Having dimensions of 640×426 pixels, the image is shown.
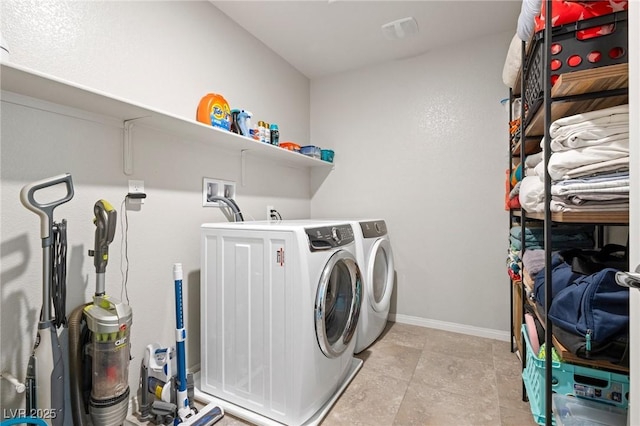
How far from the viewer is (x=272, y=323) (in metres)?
1.47

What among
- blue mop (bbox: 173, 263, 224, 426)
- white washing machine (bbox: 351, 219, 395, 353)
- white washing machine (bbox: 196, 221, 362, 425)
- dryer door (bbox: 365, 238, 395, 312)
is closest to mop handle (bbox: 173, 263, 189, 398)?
A: blue mop (bbox: 173, 263, 224, 426)

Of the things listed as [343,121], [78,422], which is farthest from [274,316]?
[343,121]

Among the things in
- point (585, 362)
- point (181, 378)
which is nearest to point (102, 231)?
point (181, 378)

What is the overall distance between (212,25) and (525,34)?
191 centimetres

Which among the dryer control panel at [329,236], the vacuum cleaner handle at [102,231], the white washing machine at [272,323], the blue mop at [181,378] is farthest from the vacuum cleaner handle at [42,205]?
the dryer control panel at [329,236]

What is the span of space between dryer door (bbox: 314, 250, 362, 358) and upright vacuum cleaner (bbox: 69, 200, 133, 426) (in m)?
0.96

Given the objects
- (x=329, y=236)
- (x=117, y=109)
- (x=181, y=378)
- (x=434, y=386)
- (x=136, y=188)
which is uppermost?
(x=117, y=109)

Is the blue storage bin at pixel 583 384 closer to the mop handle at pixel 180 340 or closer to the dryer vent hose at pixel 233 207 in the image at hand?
the mop handle at pixel 180 340

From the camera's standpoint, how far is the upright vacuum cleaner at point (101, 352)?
121 centimetres

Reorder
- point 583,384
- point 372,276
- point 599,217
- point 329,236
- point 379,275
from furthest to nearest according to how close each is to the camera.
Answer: point 379,275, point 372,276, point 329,236, point 583,384, point 599,217

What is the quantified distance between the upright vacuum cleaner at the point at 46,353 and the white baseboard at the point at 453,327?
2.46m

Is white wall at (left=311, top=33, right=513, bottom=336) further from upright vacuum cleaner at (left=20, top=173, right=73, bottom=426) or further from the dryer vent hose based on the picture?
upright vacuum cleaner at (left=20, top=173, right=73, bottom=426)

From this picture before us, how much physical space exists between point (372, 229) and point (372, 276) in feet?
1.21

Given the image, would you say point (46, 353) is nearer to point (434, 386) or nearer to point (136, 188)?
point (136, 188)
